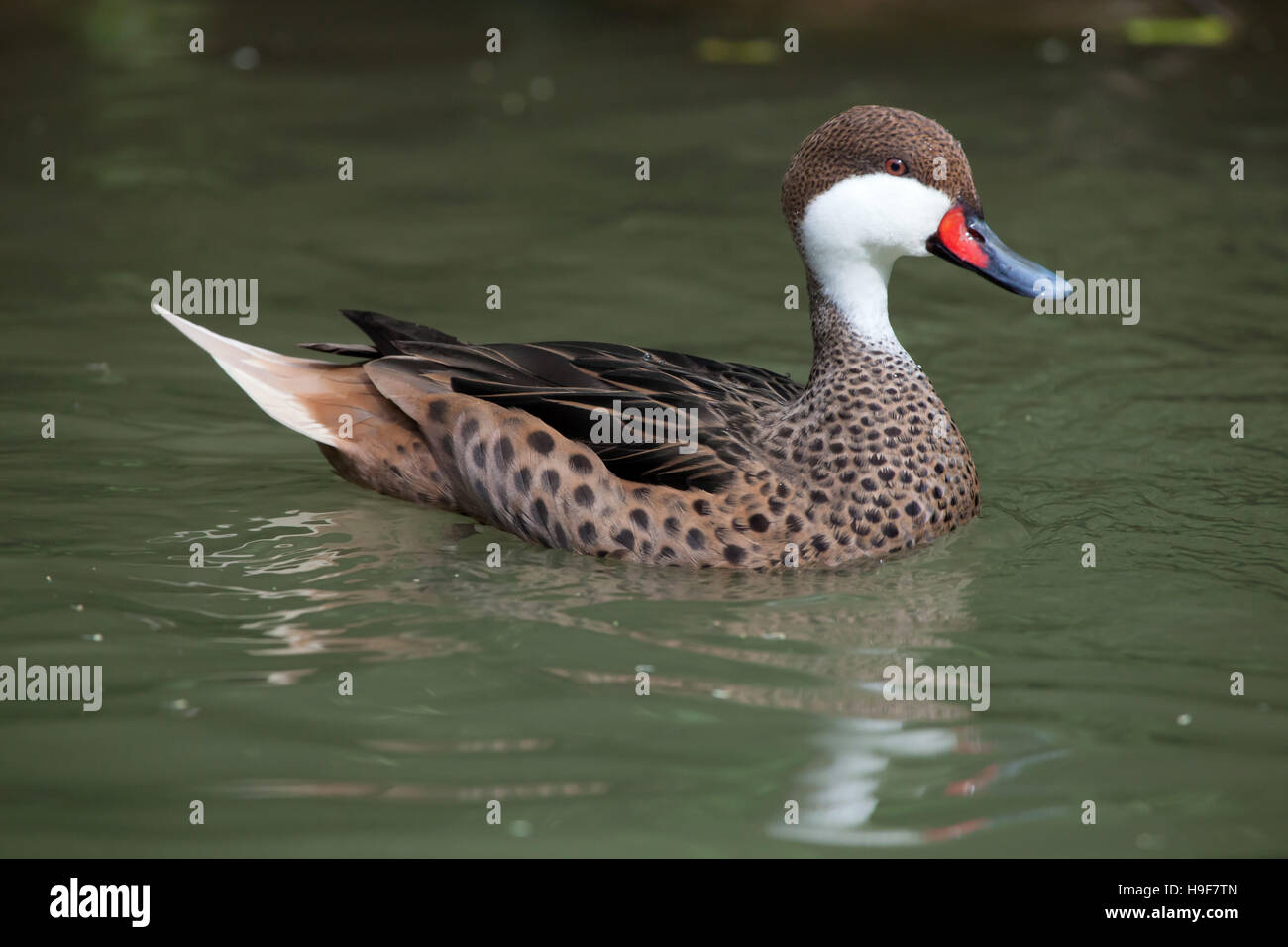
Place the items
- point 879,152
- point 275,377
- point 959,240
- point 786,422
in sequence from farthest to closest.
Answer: point 275,377
point 786,422
point 959,240
point 879,152

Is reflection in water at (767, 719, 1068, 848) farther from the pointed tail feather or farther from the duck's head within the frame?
the pointed tail feather

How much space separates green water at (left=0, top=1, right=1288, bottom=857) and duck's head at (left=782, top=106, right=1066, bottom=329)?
1.09 meters

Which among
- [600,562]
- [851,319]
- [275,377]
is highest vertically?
[851,319]

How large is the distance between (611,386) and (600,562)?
67 cm

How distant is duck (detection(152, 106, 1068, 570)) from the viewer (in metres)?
6.17

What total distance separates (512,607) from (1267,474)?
10.9ft

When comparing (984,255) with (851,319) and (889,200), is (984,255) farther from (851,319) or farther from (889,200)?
(851,319)

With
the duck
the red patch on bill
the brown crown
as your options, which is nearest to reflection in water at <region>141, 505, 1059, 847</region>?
the duck

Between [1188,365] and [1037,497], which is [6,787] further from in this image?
[1188,365]

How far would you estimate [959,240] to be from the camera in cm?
627

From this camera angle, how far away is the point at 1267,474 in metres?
7.14

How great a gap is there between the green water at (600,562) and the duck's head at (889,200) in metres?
1.09

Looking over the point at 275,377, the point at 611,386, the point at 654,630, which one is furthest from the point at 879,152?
the point at 275,377

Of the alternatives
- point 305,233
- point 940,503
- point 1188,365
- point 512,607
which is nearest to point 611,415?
point 512,607
